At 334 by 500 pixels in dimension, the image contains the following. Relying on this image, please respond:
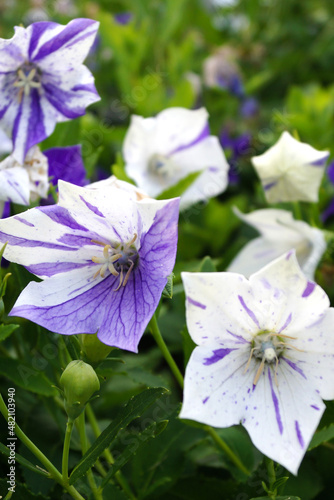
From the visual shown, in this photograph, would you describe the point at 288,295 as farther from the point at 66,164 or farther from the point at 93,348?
the point at 66,164

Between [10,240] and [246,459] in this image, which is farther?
[246,459]

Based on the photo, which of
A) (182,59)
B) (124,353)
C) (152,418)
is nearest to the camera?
(152,418)

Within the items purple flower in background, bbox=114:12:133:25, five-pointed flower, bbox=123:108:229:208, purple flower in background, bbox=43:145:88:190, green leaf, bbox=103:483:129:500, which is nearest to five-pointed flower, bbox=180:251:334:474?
green leaf, bbox=103:483:129:500

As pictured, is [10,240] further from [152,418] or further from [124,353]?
[124,353]

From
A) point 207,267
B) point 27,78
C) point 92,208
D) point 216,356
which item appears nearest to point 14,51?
point 27,78

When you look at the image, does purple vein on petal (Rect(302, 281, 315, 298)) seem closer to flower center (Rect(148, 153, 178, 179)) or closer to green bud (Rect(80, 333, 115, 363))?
green bud (Rect(80, 333, 115, 363))

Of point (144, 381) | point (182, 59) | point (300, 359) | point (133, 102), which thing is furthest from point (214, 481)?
point (182, 59)
